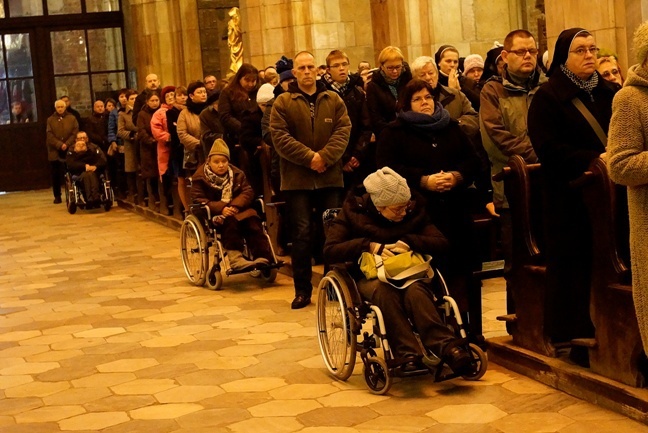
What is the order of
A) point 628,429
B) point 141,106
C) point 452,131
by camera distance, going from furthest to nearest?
point 141,106 → point 452,131 → point 628,429

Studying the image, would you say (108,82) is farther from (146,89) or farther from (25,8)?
(146,89)

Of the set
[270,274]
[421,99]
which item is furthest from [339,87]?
[421,99]

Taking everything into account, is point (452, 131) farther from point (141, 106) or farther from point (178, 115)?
point (141, 106)

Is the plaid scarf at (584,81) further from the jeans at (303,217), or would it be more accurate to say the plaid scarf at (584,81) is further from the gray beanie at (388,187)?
the jeans at (303,217)

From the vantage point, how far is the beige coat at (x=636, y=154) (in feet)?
16.2

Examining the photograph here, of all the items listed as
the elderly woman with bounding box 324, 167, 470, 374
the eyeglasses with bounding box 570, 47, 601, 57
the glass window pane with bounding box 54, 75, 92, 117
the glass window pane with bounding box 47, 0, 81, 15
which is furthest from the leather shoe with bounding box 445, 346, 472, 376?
the glass window pane with bounding box 47, 0, 81, 15

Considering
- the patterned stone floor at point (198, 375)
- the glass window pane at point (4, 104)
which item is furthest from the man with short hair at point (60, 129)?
A: the patterned stone floor at point (198, 375)

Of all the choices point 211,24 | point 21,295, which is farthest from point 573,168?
point 211,24

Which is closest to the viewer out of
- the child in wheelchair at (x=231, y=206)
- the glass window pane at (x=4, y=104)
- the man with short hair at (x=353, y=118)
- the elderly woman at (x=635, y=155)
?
the elderly woman at (x=635, y=155)

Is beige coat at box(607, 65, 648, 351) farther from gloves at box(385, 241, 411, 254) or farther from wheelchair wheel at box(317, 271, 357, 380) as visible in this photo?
wheelchair wheel at box(317, 271, 357, 380)

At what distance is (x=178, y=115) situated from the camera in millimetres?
14172

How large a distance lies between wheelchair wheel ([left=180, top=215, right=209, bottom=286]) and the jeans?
1.31 metres

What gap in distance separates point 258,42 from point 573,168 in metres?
11.8

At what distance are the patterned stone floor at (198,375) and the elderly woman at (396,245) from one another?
26 cm
